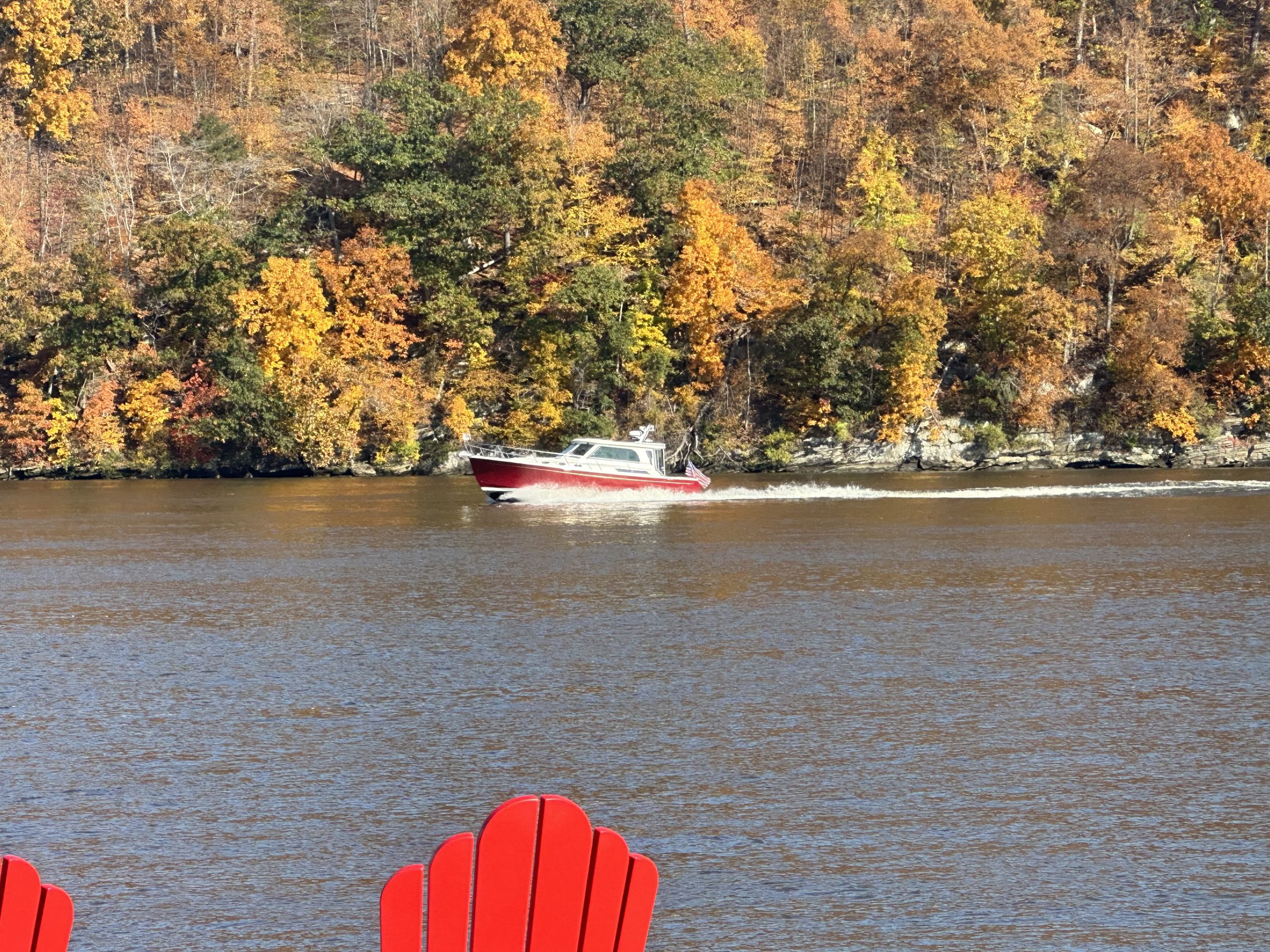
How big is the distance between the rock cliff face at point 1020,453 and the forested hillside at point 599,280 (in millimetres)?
684

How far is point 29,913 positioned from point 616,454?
47.4m

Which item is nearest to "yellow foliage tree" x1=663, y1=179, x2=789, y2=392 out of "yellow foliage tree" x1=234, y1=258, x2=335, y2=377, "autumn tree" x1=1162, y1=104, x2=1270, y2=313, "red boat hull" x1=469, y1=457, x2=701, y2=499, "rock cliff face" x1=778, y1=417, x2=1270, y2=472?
"rock cliff face" x1=778, y1=417, x2=1270, y2=472

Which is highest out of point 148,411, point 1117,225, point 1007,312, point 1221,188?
point 1221,188

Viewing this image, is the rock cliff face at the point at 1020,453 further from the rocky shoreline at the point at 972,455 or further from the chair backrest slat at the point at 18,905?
the chair backrest slat at the point at 18,905

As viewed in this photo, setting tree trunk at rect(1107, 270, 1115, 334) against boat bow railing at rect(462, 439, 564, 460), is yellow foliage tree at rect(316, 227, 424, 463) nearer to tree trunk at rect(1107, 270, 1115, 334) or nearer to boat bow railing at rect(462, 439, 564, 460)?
boat bow railing at rect(462, 439, 564, 460)

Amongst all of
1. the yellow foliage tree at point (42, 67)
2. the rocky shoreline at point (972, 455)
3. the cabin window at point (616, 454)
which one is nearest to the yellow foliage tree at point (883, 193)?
the rocky shoreline at point (972, 455)

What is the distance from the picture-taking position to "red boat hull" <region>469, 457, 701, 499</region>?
5012 cm

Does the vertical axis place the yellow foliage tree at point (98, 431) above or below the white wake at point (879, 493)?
above

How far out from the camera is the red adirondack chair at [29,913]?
4793mm

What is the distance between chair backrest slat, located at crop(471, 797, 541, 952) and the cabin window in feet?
154

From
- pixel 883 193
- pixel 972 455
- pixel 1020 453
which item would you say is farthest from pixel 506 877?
pixel 883 193

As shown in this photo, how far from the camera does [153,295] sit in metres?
67.4

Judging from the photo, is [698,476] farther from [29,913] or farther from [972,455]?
[29,913]

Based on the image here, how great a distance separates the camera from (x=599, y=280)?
2596 inches
